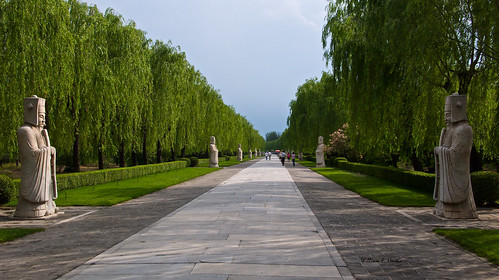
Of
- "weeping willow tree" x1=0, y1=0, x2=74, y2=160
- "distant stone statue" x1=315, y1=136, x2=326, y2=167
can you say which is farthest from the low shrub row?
"weeping willow tree" x1=0, y1=0, x2=74, y2=160

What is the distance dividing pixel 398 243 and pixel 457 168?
11.8 ft

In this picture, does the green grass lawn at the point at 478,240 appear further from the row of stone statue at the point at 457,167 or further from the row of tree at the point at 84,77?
the row of tree at the point at 84,77

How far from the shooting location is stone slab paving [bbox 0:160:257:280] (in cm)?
528

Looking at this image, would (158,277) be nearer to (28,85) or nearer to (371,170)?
(28,85)

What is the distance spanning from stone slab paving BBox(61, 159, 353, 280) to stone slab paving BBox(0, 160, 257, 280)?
36 cm

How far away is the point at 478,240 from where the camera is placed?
6.59 meters

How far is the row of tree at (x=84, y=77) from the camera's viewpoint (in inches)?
536

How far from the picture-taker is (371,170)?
78.6ft

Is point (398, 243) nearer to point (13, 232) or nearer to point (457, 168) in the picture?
point (457, 168)

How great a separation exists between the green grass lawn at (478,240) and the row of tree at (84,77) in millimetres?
13765

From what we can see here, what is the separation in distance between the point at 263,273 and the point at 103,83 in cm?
1624

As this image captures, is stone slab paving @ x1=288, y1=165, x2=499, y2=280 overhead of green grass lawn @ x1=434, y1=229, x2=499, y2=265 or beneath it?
beneath

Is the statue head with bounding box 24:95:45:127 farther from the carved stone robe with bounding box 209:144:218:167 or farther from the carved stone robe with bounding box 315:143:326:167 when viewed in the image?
the carved stone robe with bounding box 315:143:326:167

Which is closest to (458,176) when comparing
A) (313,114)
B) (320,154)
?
(320,154)
